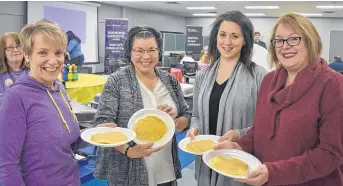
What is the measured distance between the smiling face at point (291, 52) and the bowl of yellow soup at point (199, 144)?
511 mm

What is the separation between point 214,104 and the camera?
5.48 feet

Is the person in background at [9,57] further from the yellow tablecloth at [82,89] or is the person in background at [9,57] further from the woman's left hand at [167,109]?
the woman's left hand at [167,109]

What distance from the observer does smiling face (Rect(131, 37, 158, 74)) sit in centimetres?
155

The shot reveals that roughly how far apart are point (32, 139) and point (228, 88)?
3.12ft

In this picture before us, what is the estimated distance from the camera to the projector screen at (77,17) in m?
8.98

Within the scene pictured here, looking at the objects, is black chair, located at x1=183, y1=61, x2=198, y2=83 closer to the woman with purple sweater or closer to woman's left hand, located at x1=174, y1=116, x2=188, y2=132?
woman's left hand, located at x1=174, y1=116, x2=188, y2=132

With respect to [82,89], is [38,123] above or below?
above

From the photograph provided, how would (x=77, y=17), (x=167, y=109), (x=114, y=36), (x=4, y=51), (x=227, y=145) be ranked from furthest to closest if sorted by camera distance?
(x=77, y=17), (x=114, y=36), (x=4, y=51), (x=167, y=109), (x=227, y=145)

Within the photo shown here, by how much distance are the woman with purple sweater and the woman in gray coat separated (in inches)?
8.8

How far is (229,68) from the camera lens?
1703 millimetres

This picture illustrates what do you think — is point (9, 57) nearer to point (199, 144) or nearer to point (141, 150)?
point (141, 150)

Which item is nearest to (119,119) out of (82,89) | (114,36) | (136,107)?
(136,107)

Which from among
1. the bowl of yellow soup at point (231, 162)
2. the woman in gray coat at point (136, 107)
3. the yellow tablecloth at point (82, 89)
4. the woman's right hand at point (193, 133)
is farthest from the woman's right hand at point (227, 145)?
the yellow tablecloth at point (82, 89)

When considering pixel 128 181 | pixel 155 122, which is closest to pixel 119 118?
pixel 155 122
